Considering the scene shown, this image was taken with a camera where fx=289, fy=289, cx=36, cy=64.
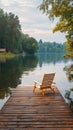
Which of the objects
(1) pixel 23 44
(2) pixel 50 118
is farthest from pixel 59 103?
(1) pixel 23 44

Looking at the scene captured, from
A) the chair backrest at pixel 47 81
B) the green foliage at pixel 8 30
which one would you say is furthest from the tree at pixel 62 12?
the green foliage at pixel 8 30

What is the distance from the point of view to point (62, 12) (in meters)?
11.3

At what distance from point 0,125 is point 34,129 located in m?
1.14

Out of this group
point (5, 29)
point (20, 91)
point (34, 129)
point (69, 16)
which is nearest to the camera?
point (34, 129)

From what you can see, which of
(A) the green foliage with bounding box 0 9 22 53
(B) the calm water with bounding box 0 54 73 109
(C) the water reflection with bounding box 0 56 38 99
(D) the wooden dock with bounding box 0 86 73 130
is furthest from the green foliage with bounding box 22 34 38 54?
(D) the wooden dock with bounding box 0 86 73 130

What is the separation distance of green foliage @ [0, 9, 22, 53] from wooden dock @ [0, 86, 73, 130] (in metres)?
76.5

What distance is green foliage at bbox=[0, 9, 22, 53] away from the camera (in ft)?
292

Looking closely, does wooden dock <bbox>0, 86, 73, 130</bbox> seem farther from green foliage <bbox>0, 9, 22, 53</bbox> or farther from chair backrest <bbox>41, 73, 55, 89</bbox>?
green foliage <bbox>0, 9, 22, 53</bbox>

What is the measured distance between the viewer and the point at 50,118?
32.8 feet

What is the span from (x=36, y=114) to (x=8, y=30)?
81.5 meters

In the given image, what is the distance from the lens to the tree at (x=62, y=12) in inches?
445

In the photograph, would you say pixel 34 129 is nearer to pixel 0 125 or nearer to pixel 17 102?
pixel 0 125

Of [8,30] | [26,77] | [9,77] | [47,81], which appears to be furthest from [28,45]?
[47,81]

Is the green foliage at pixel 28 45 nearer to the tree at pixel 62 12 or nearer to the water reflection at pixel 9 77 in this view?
the water reflection at pixel 9 77
